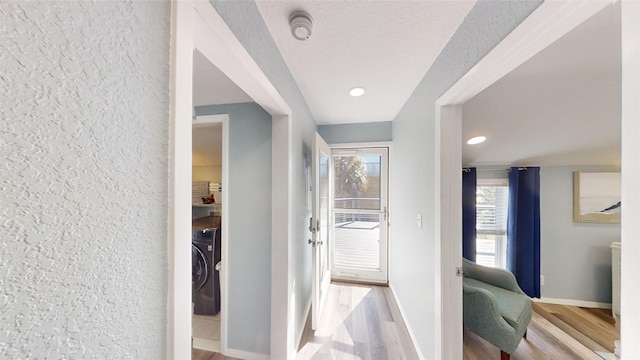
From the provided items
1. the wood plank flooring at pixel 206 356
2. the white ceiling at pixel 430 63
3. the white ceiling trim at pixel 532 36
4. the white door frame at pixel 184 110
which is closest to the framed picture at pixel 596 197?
the white ceiling at pixel 430 63

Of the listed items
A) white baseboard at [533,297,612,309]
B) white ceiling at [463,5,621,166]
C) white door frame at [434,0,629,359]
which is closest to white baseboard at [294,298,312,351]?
white door frame at [434,0,629,359]

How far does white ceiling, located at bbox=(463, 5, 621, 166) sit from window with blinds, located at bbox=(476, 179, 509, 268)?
39 cm

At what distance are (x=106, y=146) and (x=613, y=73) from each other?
2.32m

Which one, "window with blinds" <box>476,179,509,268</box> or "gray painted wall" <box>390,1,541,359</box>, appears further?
"window with blinds" <box>476,179,509,268</box>

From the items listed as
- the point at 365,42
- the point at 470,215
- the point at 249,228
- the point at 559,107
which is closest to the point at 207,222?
the point at 249,228

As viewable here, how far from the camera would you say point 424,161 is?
161 cm

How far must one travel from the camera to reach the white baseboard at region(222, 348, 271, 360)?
1.71 meters

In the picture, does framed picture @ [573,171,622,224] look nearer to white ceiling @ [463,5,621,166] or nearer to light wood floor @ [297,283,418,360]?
white ceiling @ [463,5,621,166]

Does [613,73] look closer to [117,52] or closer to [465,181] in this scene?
[465,181]

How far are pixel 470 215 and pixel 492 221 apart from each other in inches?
22.5

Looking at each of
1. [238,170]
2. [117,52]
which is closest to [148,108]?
[117,52]

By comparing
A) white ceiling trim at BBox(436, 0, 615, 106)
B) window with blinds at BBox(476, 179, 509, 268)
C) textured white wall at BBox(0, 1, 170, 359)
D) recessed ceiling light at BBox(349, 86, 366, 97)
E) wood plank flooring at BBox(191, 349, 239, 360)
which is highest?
recessed ceiling light at BBox(349, 86, 366, 97)

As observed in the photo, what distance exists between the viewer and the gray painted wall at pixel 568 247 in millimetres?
2543

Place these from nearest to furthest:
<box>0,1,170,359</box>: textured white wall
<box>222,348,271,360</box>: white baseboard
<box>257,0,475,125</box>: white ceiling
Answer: <box>0,1,170,359</box>: textured white wall < <box>257,0,475,125</box>: white ceiling < <box>222,348,271,360</box>: white baseboard
